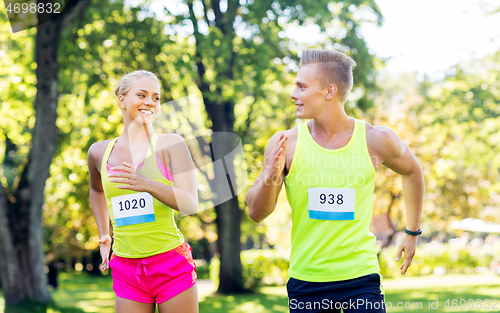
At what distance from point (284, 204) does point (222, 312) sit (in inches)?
321

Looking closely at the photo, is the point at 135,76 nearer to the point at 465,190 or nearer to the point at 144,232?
the point at 144,232

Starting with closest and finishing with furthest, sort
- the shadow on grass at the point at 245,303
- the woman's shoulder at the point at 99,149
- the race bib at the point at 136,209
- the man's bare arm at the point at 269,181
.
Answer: the man's bare arm at the point at 269,181
the race bib at the point at 136,209
the woman's shoulder at the point at 99,149
the shadow on grass at the point at 245,303

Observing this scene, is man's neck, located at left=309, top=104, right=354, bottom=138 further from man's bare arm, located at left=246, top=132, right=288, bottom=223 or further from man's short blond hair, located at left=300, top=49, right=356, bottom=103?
man's bare arm, located at left=246, top=132, right=288, bottom=223

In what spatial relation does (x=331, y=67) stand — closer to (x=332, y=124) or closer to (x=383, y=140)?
(x=332, y=124)

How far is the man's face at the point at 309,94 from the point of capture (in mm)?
2727

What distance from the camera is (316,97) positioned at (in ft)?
8.99

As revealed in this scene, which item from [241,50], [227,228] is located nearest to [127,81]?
[241,50]

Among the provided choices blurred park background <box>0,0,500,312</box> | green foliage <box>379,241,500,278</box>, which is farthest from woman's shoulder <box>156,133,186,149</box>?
green foliage <box>379,241,500,278</box>

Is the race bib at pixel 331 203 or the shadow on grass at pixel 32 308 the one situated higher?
the race bib at pixel 331 203

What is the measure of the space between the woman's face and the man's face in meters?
0.88

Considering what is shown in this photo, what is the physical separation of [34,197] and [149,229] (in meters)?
7.17

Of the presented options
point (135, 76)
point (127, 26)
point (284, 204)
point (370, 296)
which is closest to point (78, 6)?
point (127, 26)

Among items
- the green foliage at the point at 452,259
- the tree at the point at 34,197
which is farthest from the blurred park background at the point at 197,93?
the green foliage at the point at 452,259

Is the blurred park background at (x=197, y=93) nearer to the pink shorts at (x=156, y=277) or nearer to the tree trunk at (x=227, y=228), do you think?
the tree trunk at (x=227, y=228)
